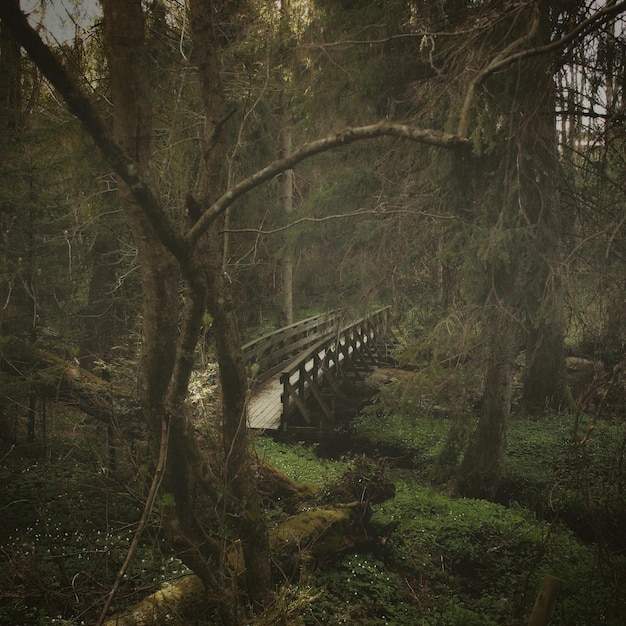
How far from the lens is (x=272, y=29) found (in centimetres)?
912

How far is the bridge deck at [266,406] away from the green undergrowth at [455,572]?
3661mm

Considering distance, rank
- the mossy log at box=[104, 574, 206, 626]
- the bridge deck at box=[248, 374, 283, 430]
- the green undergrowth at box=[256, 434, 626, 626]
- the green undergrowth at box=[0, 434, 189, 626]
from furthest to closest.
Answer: the bridge deck at box=[248, 374, 283, 430], the green undergrowth at box=[256, 434, 626, 626], the mossy log at box=[104, 574, 206, 626], the green undergrowth at box=[0, 434, 189, 626]

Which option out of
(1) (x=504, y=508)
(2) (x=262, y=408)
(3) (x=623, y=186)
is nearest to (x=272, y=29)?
(3) (x=623, y=186)

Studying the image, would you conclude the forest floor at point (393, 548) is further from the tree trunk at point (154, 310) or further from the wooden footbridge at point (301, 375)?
the wooden footbridge at point (301, 375)

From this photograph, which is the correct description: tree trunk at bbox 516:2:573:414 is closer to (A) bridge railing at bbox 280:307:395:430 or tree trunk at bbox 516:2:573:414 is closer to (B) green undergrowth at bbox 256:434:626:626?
(B) green undergrowth at bbox 256:434:626:626

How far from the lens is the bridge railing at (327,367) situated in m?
11.2

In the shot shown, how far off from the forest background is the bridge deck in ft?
7.94

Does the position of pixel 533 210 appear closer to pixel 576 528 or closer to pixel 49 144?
pixel 576 528

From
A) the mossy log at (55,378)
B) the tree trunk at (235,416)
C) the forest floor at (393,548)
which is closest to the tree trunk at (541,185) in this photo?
the forest floor at (393,548)

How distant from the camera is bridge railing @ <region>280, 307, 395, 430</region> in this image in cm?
1121

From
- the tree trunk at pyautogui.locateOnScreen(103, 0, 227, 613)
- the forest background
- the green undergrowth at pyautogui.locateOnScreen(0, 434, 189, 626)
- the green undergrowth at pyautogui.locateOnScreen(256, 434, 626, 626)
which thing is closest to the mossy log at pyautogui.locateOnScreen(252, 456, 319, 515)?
the green undergrowth at pyautogui.locateOnScreen(256, 434, 626, 626)

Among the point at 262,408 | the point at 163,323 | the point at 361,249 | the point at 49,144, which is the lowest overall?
the point at 262,408

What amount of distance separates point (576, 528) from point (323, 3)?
28.1ft

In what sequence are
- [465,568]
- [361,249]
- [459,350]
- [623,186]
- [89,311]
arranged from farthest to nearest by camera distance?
[89,311], [361,249], [459,350], [465,568], [623,186]
